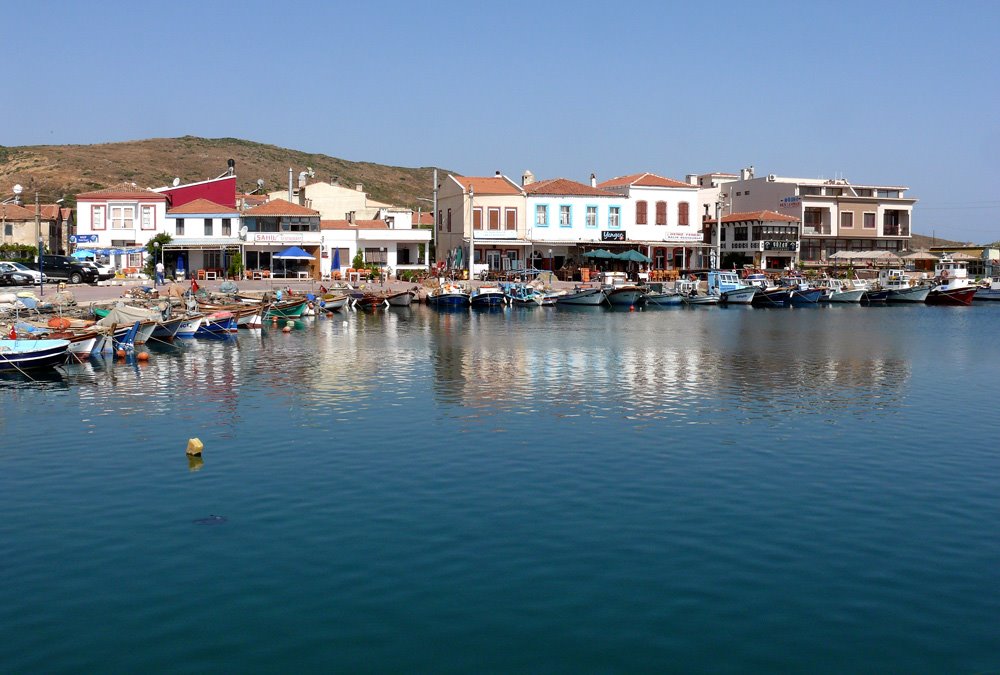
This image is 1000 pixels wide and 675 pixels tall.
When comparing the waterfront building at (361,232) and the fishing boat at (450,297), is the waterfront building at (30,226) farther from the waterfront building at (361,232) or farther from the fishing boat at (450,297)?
the fishing boat at (450,297)

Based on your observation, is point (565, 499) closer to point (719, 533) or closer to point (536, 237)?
point (719, 533)

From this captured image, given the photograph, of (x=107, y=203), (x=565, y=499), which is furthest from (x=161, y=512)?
(x=107, y=203)

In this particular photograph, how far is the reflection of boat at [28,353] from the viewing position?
3494cm

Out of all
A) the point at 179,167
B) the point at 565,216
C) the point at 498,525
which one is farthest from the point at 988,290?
the point at 179,167

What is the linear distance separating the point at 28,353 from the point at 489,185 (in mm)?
57646

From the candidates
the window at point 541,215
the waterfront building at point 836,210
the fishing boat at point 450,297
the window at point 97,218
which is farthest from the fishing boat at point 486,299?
the waterfront building at point 836,210

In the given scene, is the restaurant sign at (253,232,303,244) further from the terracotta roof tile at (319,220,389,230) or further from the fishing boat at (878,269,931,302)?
the fishing boat at (878,269,931,302)

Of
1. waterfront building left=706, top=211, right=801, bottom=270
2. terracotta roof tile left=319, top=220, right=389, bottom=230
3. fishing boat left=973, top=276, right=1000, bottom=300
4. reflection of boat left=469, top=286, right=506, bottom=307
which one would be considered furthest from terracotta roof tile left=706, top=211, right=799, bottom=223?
reflection of boat left=469, top=286, right=506, bottom=307

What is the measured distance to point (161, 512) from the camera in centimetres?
1831

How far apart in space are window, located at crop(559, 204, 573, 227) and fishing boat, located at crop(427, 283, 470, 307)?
1839 cm

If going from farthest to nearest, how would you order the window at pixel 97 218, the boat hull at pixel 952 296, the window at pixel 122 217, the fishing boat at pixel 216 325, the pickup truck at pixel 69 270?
1. the boat hull at pixel 952 296
2. the window at pixel 97 218
3. the window at pixel 122 217
4. the pickup truck at pixel 69 270
5. the fishing boat at pixel 216 325

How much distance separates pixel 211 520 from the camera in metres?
17.8

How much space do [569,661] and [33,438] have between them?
1780 centimetres

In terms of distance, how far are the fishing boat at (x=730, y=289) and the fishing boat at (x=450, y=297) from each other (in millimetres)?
22180
